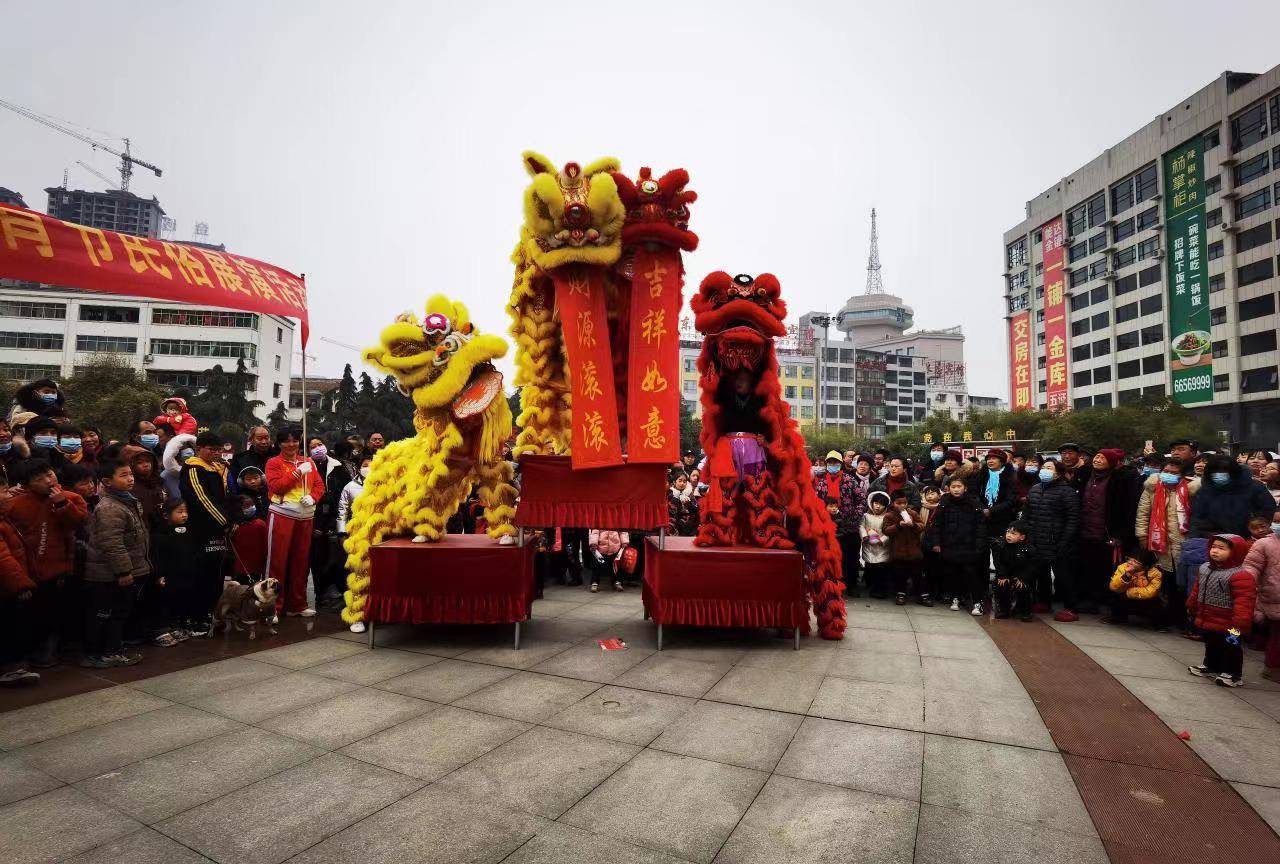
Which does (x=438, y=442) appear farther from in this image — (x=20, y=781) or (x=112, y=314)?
(x=112, y=314)

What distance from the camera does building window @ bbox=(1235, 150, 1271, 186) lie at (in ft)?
96.4

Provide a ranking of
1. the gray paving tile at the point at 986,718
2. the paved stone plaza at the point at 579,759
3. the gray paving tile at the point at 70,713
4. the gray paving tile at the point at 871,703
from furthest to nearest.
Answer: the gray paving tile at the point at 871,703 → the gray paving tile at the point at 986,718 → the gray paving tile at the point at 70,713 → the paved stone plaza at the point at 579,759

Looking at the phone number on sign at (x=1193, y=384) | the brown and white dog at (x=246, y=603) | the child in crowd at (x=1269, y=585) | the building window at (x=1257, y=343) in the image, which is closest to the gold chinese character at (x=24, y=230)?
the brown and white dog at (x=246, y=603)

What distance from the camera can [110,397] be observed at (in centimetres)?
2458

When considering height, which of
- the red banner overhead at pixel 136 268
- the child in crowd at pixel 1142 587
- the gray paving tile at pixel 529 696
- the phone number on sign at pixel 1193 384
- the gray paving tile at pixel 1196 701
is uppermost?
the phone number on sign at pixel 1193 384

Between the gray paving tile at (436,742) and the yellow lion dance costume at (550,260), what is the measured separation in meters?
2.37

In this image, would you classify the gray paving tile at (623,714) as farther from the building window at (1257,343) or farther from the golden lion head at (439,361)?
the building window at (1257,343)

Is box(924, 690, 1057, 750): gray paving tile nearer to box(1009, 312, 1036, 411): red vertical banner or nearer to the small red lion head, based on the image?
the small red lion head

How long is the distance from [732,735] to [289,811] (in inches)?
80.6

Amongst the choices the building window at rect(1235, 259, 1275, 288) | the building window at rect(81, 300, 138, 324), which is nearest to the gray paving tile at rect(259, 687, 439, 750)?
the building window at rect(1235, 259, 1275, 288)

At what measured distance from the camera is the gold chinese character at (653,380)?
16.1ft

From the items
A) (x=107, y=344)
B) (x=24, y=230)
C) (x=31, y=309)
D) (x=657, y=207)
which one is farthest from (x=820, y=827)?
(x=31, y=309)

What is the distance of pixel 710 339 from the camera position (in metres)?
5.28

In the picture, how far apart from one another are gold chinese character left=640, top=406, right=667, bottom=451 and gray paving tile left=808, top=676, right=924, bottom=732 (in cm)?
204
